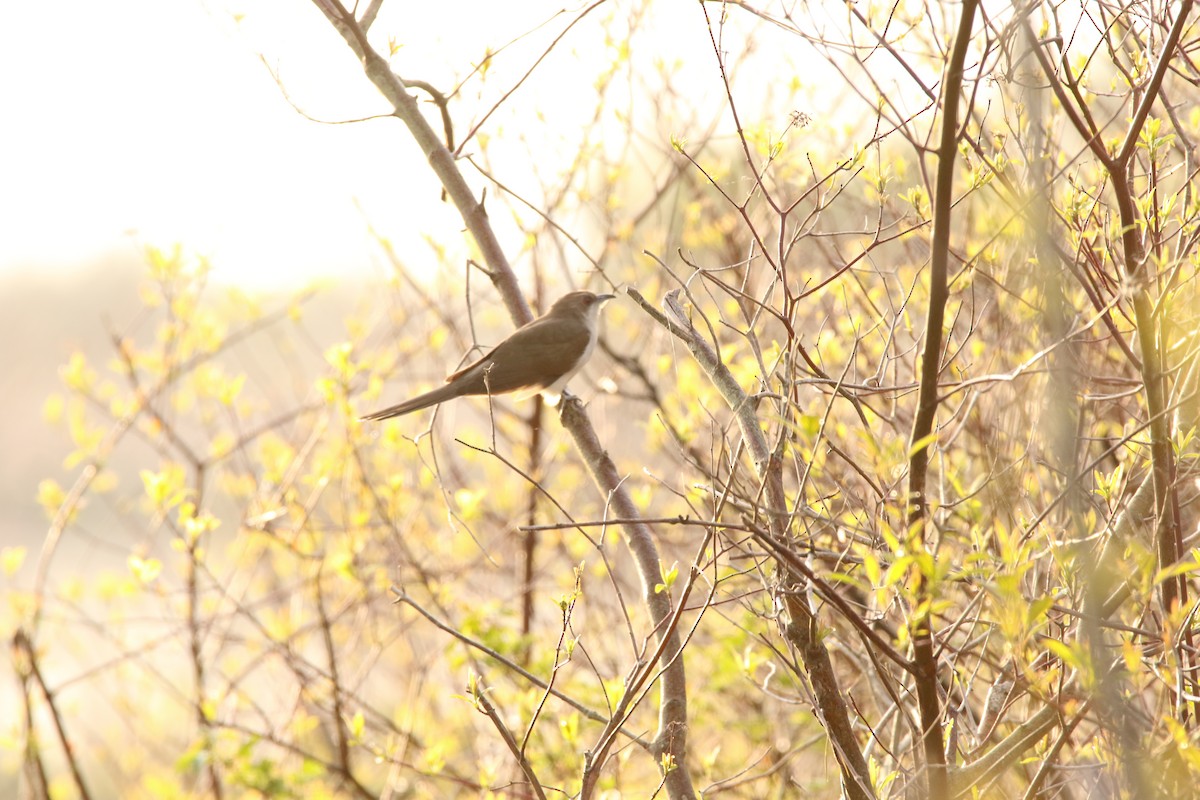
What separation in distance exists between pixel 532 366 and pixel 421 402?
58cm

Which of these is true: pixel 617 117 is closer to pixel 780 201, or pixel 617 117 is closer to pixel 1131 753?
pixel 780 201

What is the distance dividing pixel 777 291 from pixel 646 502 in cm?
195

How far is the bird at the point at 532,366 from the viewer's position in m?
4.81

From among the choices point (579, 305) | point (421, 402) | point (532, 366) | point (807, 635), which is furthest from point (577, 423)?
point (579, 305)

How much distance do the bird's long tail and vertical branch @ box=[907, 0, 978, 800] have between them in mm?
3192

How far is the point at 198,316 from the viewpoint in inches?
247

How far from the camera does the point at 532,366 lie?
16.5 ft

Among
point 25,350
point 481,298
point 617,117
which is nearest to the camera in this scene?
point 617,117

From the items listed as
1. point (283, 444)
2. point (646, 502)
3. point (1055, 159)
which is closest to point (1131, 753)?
point (1055, 159)

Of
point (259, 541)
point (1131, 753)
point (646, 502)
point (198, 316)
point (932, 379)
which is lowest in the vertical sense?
point (1131, 753)

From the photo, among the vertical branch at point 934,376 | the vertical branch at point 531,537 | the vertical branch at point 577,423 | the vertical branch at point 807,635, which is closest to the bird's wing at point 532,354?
the vertical branch at point 531,537

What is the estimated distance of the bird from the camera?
4.81 meters

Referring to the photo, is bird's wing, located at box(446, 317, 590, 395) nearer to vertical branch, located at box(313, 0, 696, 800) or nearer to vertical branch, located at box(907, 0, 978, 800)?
vertical branch, located at box(313, 0, 696, 800)

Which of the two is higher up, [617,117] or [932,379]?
[617,117]
